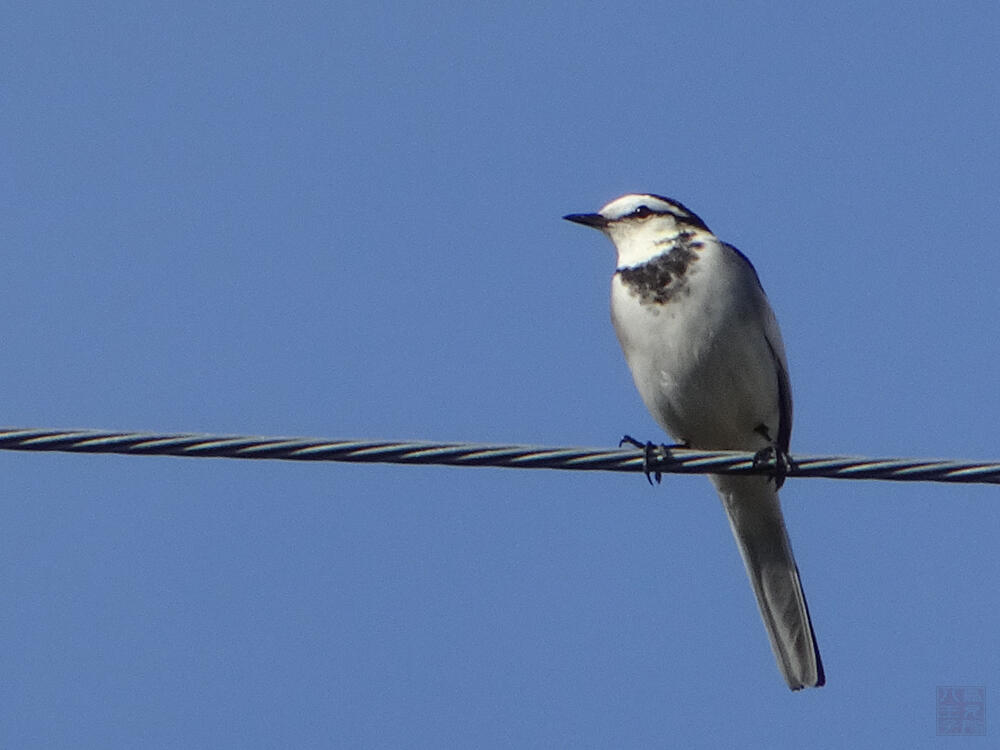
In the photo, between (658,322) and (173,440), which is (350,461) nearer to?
(173,440)

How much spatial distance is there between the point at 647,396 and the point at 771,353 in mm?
683

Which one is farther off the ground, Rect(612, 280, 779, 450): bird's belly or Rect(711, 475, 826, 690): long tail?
Rect(612, 280, 779, 450): bird's belly

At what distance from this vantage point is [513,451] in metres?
5.36

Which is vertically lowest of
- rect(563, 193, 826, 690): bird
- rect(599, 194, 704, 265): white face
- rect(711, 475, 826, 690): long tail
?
rect(711, 475, 826, 690): long tail

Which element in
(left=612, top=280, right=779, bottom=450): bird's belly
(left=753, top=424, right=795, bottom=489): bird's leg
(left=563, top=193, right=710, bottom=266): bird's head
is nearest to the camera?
(left=753, top=424, right=795, bottom=489): bird's leg

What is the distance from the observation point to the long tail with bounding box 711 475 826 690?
26.0ft

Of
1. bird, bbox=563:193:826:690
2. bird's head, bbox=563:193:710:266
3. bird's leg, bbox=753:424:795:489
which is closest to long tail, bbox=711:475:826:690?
bird, bbox=563:193:826:690

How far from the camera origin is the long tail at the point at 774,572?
791 centimetres

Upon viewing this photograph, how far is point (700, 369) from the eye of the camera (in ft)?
26.0

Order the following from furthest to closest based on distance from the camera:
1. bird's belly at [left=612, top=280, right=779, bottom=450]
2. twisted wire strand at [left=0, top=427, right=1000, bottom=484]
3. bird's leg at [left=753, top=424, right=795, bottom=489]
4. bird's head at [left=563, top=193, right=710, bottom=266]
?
bird's head at [left=563, top=193, right=710, bottom=266] → bird's belly at [left=612, top=280, right=779, bottom=450] → bird's leg at [left=753, top=424, right=795, bottom=489] → twisted wire strand at [left=0, top=427, right=1000, bottom=484]

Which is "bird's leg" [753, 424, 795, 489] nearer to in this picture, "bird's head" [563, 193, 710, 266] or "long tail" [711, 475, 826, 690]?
"long tail" [711, 475, 826, 690]

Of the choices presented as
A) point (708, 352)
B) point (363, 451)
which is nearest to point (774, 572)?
point (708, 352)

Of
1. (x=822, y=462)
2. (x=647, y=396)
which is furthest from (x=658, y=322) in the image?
(x=822, y=462)

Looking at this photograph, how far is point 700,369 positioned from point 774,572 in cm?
119
